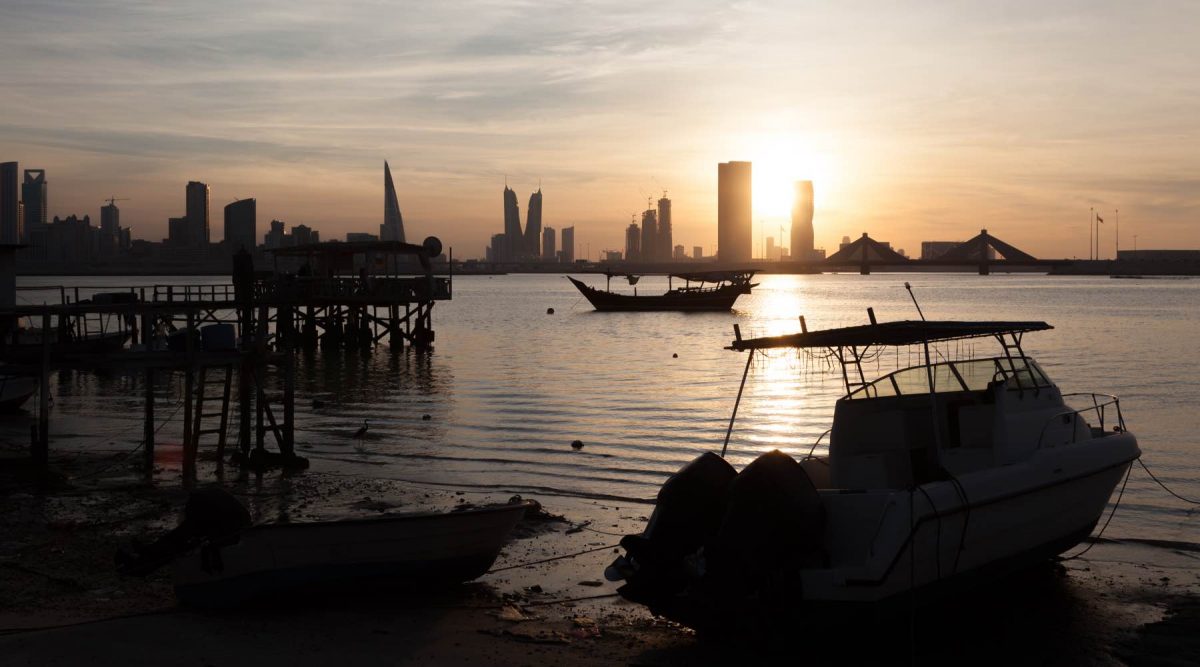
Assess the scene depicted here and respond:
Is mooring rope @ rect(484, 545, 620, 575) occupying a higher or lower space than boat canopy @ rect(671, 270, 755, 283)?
lower

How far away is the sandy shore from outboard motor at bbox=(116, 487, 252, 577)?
50 centimetres

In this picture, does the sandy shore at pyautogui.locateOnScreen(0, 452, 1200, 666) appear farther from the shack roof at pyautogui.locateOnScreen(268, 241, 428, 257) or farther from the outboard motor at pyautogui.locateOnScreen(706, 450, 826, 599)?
the shack roof at pyautogui.locateOnScreen(268, 241, 428, 257)

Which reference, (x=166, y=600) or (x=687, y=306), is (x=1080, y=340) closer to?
(x=687, y=306)

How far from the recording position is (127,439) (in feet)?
75.8

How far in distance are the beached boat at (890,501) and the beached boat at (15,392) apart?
22053 millimetres

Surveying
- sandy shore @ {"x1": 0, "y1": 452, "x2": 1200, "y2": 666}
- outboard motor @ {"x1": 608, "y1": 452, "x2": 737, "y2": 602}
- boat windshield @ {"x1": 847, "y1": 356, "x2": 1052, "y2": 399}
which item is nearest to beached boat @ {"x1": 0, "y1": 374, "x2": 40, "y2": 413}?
sandy shore @ {"x1": 0, "y1": 452, "x2": 1200, "y2": 666}

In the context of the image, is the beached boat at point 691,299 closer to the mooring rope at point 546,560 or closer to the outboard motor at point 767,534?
the mooring rope at point 546,560

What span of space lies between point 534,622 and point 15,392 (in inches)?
848

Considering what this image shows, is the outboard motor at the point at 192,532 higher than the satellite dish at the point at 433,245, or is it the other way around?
the satellite dish at the point at 433,245

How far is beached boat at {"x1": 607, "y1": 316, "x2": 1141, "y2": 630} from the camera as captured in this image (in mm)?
9547

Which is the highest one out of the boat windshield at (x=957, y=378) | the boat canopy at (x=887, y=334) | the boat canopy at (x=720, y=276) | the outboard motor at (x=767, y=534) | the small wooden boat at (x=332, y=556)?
the boat canopy at (x=720, y=276)

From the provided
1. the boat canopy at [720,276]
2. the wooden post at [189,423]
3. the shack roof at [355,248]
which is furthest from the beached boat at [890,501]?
the boat canopy at [720,276]

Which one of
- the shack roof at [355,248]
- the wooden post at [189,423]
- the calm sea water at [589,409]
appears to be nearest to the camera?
the wooden post at [189,423]

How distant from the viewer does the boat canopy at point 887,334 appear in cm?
1094
